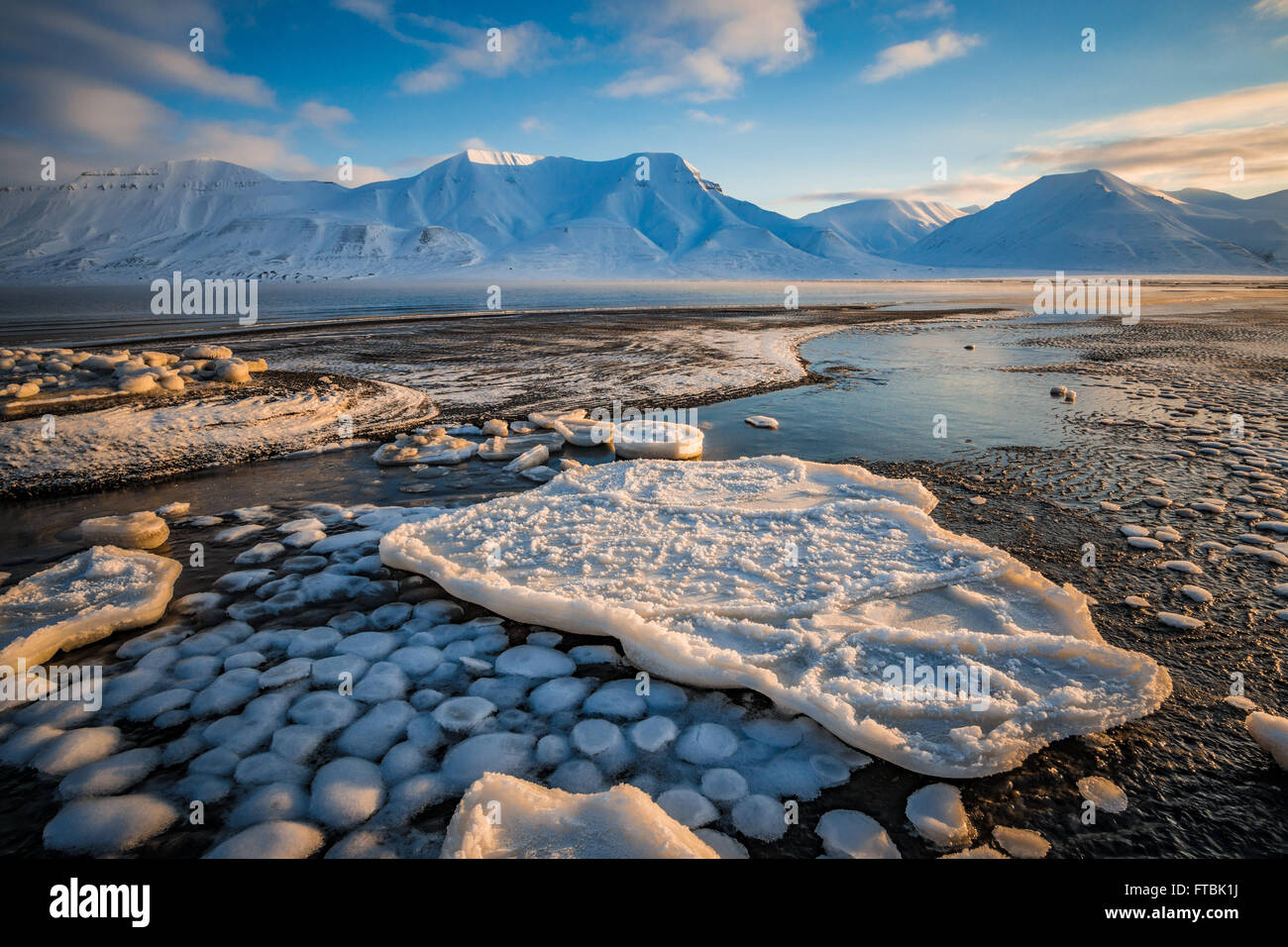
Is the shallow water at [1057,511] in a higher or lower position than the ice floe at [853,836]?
higher

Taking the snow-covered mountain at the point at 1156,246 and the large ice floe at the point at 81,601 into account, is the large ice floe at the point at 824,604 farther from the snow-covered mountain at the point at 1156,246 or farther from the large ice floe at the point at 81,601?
the snow-covered mountain at the point at 1156,246

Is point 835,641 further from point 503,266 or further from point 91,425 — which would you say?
point 503,266

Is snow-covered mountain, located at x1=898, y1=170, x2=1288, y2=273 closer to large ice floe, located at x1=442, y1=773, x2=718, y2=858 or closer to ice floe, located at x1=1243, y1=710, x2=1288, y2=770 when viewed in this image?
ice floe, located at x1=1243, y1=710, x2=1288, y2=770

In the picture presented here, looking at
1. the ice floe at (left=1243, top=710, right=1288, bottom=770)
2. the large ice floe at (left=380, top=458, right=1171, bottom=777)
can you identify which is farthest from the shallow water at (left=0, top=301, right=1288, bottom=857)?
the large ice floe at (left=380, top=458, right=1171, bottom=777)

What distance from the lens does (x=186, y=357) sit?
485 inches

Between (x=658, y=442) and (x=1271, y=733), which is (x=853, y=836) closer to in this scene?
(x=1271, y=733)

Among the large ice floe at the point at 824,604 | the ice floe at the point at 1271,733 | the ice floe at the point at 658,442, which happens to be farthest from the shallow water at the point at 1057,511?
the ice floe at the point at 658,442

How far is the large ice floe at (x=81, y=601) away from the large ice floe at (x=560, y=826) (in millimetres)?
2908

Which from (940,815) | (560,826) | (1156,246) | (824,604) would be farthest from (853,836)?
(1156,246)

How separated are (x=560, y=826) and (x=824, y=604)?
2.22 m

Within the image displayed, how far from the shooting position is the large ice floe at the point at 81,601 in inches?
135

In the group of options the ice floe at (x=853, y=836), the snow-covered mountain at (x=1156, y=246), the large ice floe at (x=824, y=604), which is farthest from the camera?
the snow-covered mountain at (x=1156, y=246)

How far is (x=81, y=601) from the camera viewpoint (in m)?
3.84

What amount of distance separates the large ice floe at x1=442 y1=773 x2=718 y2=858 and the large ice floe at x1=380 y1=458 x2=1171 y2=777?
103cm
